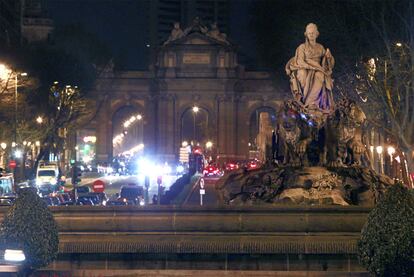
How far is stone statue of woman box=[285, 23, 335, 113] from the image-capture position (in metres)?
31.0

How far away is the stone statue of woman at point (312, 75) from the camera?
102ft

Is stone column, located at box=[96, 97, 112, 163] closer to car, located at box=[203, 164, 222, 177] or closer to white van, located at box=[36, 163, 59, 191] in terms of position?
white van, located at box=[36, 163, 59, 191]

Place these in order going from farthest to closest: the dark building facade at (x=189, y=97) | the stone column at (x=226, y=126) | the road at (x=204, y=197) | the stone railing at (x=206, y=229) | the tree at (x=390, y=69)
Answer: the stone column at (x=226, y=126) < the dark building facade at (x=189, y=97) < the tree at (x=390, y=69) < the road at (x=204, y=197) < the stone railing at (x=206, y=229)

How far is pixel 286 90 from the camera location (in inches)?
3076

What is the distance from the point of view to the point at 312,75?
102 feet

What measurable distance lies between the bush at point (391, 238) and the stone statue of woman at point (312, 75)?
45.5ft

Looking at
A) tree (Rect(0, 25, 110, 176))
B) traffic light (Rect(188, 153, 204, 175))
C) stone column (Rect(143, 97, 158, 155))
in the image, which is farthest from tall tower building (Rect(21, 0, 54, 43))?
traffic light (Rect(188, 153, 204, 175))

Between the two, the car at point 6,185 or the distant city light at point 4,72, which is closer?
the car at point 6,185

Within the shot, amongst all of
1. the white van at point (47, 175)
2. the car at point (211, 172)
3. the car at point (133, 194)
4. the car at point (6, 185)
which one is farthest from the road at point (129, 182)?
the car at point (133, 194)

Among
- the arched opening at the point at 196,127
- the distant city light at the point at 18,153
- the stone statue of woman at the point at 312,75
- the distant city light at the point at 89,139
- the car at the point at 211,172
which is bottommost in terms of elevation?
the car at the point at 211,172

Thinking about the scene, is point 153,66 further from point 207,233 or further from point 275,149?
point 207,233

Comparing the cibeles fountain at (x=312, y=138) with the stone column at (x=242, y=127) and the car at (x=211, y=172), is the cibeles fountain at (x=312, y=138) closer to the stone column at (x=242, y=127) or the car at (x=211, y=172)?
the car at (x=211, y=172)

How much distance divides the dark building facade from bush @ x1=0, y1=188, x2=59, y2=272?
388ft

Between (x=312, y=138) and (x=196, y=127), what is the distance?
5016 inches
